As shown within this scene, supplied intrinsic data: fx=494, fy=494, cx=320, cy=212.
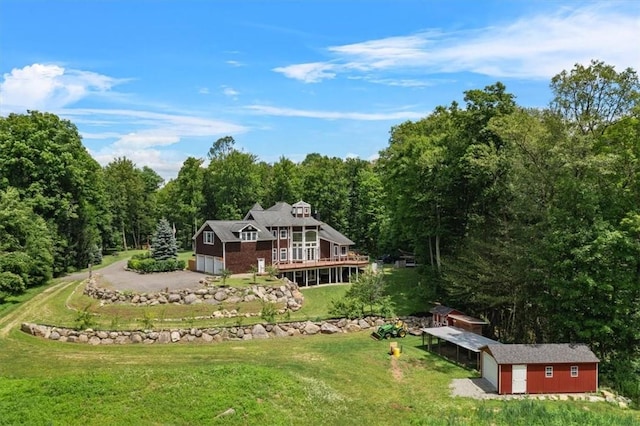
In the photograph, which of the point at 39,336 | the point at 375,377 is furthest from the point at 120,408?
the point at 39,336

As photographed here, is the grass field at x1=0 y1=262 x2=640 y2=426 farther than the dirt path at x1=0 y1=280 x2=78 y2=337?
No

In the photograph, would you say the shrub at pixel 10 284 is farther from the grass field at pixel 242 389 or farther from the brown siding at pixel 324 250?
the brown siding at pixel 324 250

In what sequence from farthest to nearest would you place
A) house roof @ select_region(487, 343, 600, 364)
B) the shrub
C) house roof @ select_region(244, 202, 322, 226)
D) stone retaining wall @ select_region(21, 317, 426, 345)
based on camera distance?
1. house roof @ select_region(244, 202, 322, 226)
2. the shrub
3. stone retaining wall @ select_region(21, 317, 426, 345)
4. house roof @ select_region(487, 343, 600, 364)

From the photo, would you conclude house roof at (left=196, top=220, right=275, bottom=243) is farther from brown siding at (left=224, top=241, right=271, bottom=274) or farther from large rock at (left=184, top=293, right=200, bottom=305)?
large rock at (left=184, top=293, right=200, bottom=305)

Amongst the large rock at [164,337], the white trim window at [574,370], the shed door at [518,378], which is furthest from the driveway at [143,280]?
the white trim window at [574,370]

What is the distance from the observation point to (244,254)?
4172 centimetres

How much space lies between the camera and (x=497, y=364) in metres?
20.3

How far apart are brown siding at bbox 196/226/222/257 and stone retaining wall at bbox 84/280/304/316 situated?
653 cm

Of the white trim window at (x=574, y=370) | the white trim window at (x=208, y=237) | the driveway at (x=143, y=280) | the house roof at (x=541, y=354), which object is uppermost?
the white trim window at (x=208, y=237)

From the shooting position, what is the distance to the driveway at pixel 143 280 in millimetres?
34341

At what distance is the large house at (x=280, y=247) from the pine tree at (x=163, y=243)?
2.19 meters

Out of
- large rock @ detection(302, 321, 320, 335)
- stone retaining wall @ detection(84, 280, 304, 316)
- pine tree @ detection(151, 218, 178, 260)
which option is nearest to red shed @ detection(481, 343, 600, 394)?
large rock @ detection(302, 321, 320, 335)

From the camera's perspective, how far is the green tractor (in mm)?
27422

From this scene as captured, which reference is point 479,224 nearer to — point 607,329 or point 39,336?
point 607,329
